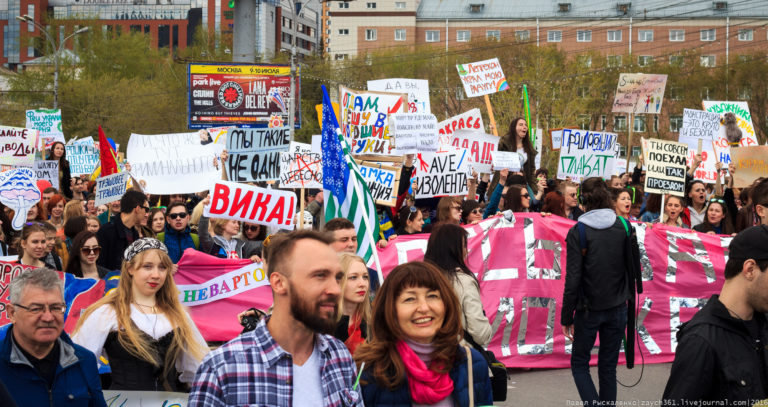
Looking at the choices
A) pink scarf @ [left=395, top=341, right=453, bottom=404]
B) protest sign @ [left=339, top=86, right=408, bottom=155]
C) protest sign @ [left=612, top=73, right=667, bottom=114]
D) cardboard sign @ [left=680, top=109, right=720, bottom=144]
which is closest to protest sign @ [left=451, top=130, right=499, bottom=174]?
protest sign @ [left=339, top=86, right=408, bottom=155]

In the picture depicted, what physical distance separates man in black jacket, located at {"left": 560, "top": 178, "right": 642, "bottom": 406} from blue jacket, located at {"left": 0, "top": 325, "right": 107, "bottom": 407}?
13.0ft

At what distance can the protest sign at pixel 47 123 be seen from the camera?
22.4 metres

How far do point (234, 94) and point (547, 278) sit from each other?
2789 centimetres

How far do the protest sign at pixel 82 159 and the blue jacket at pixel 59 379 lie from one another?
17663mm

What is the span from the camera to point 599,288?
23.4 ft

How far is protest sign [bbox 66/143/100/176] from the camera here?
21.1 m

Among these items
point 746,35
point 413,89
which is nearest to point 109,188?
point 413,89

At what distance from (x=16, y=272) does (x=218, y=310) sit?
209 cm

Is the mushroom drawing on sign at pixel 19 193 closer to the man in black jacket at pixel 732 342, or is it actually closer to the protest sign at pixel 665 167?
the protest sign at pixel 665 167

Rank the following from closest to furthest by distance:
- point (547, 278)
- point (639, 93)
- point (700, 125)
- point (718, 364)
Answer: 1. point (718, 364)
2. point (547, 278)
3. point (700, 125)
4. point (639, 93)

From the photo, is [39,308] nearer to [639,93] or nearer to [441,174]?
[441,174]

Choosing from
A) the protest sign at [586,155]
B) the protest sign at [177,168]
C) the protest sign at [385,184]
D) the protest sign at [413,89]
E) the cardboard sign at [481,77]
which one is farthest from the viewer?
the cardboard sign at [481,77]

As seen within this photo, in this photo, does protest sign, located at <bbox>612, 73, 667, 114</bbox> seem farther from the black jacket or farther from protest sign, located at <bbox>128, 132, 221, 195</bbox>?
the black jacket

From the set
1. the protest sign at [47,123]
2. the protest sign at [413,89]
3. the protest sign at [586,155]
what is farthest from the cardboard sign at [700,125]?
the protest sign at [47,123]
